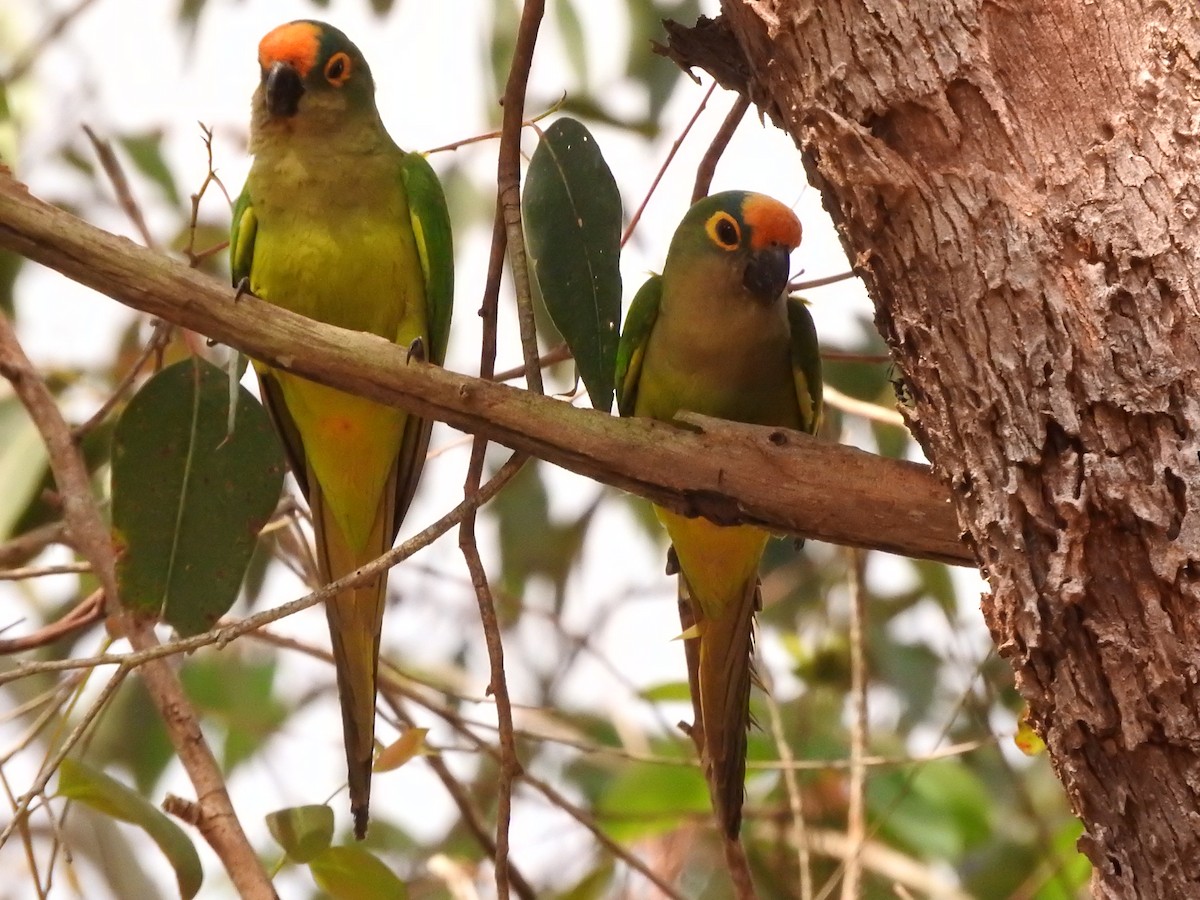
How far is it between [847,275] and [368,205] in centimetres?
77

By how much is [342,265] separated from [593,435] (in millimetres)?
723

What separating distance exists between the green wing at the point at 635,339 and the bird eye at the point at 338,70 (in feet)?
2.04

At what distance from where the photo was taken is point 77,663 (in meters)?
1.35

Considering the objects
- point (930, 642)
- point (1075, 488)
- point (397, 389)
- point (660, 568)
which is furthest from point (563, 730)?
point (1075, 488)

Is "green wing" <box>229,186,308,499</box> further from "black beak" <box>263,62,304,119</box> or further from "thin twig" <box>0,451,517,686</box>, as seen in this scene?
"thin twig" <box>0,451,517,686</box>

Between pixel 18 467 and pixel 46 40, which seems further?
pixel 46 40

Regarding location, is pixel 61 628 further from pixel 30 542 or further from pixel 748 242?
pixel 748 242

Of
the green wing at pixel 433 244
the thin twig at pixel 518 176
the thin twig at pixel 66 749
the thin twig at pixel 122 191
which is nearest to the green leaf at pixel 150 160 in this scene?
the thin twig at pixel 122 191

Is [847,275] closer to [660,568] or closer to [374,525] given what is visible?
[374,525]

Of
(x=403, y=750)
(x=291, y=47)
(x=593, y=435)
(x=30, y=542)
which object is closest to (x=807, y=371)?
(x=593, y=435)

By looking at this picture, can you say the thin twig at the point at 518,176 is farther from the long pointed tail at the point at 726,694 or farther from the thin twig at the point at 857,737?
the thin twig at the point at 857,737

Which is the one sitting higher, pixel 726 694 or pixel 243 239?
pixel 243 239

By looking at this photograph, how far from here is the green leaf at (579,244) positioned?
1.71 m

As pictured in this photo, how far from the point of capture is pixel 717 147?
2.01 m
